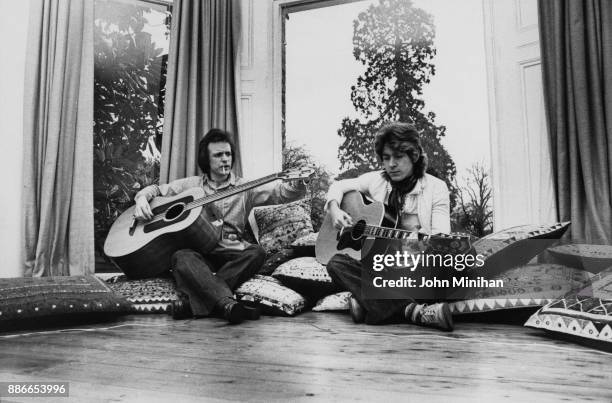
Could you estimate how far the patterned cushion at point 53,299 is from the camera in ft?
5.74

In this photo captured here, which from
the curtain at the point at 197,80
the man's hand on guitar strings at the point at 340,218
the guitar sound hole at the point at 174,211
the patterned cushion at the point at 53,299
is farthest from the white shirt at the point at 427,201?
the curtain at the point at 197,80

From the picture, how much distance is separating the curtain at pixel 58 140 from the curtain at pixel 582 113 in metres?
2.54

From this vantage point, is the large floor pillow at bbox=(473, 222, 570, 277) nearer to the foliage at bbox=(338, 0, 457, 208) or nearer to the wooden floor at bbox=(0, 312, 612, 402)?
the wooden floor at bbox=(0, 312, 612, 402)

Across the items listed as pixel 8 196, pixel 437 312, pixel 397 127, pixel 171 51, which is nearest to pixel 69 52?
pixel 171 51

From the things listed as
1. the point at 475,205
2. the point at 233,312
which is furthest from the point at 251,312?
the point at 475,205

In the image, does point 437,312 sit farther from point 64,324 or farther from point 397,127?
point 64,324

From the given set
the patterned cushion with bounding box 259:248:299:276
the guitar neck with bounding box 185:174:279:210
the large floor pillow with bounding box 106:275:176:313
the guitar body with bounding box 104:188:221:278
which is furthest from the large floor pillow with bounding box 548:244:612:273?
the large floor pillow with bounding box 106:275:176:313

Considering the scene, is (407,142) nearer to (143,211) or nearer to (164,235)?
(164,235)

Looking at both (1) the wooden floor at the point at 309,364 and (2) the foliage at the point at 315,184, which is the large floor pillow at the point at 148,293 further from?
(2) the foliage at the point at 315,184

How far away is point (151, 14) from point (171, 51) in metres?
0.41

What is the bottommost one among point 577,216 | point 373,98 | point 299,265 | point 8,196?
point 299,265

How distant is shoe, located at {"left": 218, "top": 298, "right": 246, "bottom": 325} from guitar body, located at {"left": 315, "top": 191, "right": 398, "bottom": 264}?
501 millimetres

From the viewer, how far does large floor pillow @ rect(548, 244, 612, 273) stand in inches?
71.9

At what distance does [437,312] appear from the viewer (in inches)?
66.4
